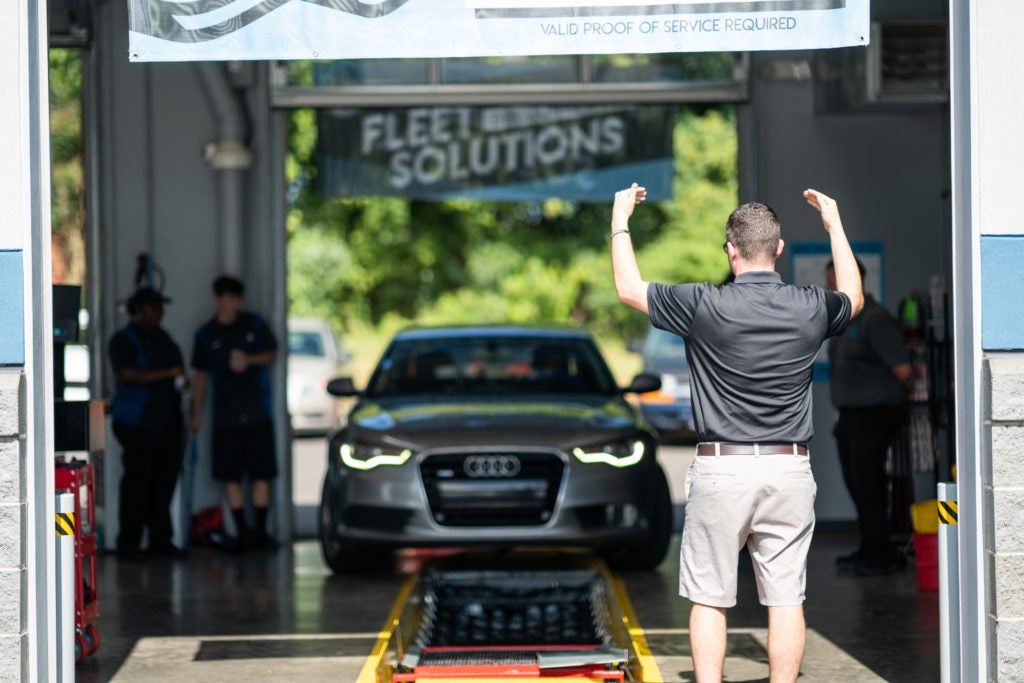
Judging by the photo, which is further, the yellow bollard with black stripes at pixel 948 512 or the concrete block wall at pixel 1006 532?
the yellow bollard with black stripes at pixel 948 512

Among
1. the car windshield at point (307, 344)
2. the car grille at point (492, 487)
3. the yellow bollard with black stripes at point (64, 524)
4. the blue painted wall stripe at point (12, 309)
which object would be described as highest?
the blue painted wall stripe at point (12, 309)

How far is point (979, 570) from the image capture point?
549 centimetres

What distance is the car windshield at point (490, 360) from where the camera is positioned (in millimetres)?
10414

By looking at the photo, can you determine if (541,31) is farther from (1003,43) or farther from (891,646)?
(891,646)

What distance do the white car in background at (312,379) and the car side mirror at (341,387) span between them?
34.3 feet

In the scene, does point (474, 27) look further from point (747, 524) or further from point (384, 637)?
point (384, 637)

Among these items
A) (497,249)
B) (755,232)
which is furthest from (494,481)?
(497,249)

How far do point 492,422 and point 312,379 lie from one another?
11903 millimetres

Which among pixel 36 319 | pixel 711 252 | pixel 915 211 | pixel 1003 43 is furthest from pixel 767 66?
pixel 711 252

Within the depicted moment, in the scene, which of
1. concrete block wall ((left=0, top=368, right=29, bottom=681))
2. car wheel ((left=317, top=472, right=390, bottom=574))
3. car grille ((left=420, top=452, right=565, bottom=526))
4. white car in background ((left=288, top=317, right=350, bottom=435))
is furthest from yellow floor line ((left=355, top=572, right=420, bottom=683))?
white car in background ((left=288, top=317, right=350, bottom=435))

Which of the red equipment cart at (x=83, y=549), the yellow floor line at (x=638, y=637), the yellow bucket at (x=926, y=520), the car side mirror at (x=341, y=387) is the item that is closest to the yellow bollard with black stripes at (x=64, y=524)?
the red equipment cart at (x=83, y=549)

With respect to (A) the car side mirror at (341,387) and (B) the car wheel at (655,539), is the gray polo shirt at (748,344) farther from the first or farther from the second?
(A) the car side mirror at (341,387)

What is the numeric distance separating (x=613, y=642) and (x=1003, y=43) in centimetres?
331

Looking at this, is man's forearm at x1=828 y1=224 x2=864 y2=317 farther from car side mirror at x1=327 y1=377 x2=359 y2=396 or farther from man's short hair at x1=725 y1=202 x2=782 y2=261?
car side mirror at x1=327 y1=377 x2=359 y2=396
